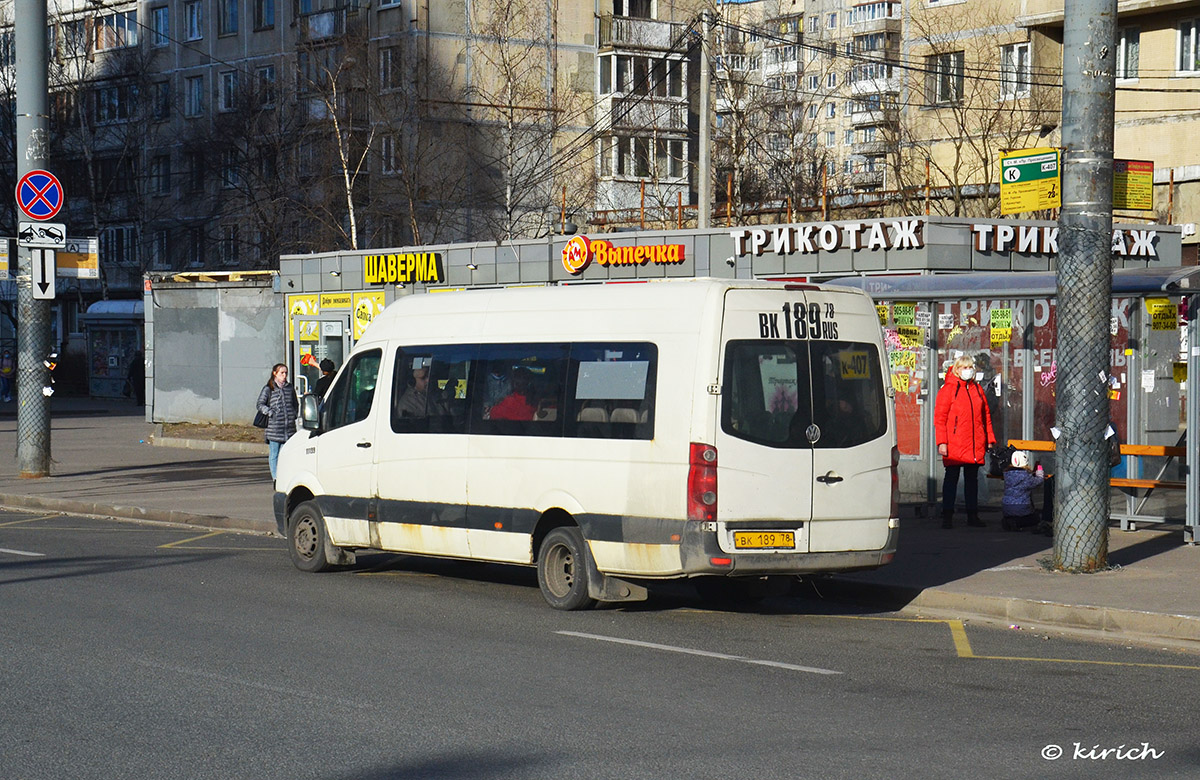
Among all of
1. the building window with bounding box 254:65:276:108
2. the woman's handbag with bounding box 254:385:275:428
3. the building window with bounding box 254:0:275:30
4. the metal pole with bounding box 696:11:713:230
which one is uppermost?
the building window with bounding box 254:0:275:30

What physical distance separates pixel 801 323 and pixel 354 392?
399cm

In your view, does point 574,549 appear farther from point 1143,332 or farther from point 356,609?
point 1143,332

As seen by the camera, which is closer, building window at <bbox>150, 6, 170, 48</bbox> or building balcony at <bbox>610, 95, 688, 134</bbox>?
building balcony at <bbox>610, 95, 688, 134</bbox>

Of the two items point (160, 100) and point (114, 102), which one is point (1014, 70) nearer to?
point (160, 100)

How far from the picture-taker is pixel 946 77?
138ft

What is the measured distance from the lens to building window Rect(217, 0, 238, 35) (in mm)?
63375

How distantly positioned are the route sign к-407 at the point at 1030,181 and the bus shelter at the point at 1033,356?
2.01m

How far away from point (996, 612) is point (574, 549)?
118 inches

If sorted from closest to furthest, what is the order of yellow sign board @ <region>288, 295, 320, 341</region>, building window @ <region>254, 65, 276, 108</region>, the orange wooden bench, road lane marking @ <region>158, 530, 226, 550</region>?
the orange wooden bench → road lane marking @ <region>158, 530, 226, 550</region> → yellow sign board @ <region>288, 295, 320, 341</region> → building window @ <region>254, 65, 276, 108</region>

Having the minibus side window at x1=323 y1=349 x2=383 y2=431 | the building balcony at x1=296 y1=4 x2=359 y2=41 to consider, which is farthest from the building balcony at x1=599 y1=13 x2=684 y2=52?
the minibus side window at x1=323 y1=349 x2=383 y2=431

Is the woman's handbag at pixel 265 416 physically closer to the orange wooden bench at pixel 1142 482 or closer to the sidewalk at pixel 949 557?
the sidewalk at pixel 949 557

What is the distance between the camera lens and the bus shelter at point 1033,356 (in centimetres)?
1456

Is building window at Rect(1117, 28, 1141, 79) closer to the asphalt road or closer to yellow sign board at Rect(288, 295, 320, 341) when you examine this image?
yellow sign board at Rect(288, 295, 320, 341)

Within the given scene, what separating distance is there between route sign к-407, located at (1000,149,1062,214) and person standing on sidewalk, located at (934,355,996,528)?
10.0 feet
